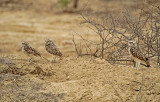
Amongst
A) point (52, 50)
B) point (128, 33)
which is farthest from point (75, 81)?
point (128, 33)

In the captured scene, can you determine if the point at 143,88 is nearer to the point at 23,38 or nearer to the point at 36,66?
the point at 36,66

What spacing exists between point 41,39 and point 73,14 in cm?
569

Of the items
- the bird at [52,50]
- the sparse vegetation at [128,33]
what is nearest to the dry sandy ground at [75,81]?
the bird at [52,50]

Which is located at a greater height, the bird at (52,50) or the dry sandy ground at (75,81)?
the bird at (52,50)

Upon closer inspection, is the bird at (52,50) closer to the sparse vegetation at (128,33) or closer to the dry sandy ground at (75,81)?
the dry sandy ground at (75,81)

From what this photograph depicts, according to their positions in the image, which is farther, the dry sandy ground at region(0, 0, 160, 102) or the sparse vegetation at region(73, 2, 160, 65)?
the sparse vegetation at region(73, 2, 160, 65)

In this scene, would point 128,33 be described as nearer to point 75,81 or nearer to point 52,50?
point 52,50

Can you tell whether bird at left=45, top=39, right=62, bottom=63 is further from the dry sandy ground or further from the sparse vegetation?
the sparse vegetation

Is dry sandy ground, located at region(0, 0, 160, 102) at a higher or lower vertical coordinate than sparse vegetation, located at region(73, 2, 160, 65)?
lower

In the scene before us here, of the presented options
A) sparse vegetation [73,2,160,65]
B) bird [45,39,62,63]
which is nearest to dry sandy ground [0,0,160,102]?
bird [45,39,62,63]

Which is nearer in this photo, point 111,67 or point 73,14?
point 111,67

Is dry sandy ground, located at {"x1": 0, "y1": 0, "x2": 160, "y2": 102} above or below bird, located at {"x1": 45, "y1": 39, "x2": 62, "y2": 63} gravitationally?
below

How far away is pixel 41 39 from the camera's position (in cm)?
1647

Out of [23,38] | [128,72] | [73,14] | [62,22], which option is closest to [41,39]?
[23,38]
